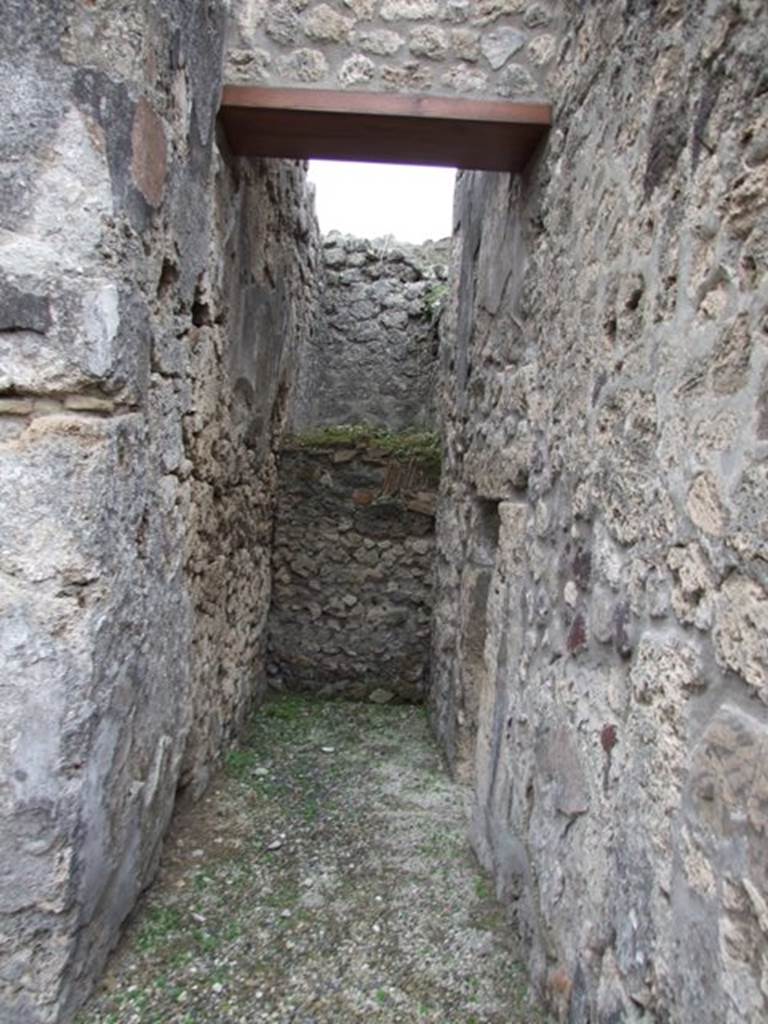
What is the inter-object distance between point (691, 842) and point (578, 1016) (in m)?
0.82

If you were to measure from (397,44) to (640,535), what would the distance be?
1958 millimetres

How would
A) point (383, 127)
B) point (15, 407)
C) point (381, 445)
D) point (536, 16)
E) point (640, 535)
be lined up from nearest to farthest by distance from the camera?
point (640, 535) → point (15, 407) → point (536, 16) → point (383, 127) → point (381, 445)

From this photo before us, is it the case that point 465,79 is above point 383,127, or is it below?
above

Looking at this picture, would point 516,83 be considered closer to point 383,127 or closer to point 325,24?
point 383,127

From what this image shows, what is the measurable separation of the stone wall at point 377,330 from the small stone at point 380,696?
8.93 feet

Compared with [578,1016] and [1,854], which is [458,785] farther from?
[1,854]

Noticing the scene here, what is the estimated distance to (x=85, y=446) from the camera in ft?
6.07

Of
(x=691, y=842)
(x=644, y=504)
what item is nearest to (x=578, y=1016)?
(x=691, y=842)

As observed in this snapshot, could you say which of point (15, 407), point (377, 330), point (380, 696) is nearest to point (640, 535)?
point (15, 407)

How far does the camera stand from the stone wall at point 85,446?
5.93ft

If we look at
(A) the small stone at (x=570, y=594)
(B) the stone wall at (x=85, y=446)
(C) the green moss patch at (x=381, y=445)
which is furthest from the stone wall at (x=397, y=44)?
(C) the green moss patch at (x=381, y=445)

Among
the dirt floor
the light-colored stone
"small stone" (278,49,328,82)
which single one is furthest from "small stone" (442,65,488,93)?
the dirt floor

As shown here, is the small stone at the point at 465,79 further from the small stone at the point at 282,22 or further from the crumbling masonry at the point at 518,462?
the small stone at the point at 282,22

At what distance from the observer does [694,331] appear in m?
1.37
